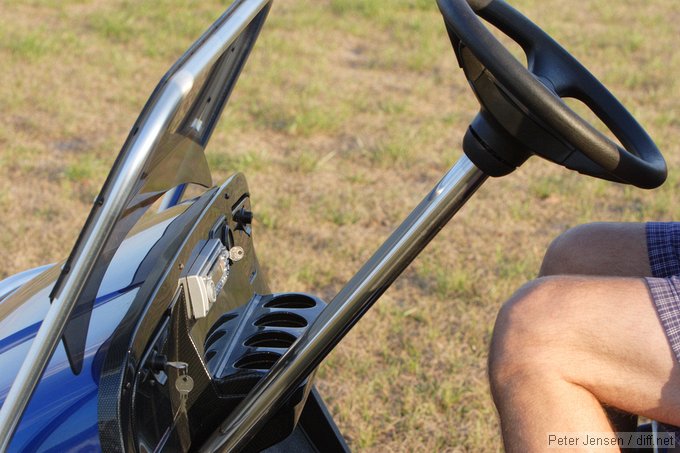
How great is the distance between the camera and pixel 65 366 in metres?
1.19

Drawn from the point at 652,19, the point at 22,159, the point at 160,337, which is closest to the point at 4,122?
the point at 22,159

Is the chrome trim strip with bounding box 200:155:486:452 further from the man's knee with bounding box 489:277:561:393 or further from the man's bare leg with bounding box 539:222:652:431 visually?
the man's bare leg with bounding box 539:222:652:431

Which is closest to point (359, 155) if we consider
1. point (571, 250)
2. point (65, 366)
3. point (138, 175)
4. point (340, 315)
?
point (571, 250)

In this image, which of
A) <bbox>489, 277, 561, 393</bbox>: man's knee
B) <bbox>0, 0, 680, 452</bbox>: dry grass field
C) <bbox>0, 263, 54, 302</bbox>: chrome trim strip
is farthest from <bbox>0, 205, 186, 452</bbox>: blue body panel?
<bbox>0, 0, 680, 452</bbox>: dry grass field

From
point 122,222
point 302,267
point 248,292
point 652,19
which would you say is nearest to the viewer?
point 122,222

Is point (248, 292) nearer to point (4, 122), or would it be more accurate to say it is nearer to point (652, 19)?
point (4, 122)

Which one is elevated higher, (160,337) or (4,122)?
(160,337)

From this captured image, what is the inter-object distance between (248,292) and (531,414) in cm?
58

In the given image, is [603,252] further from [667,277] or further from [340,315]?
[340,315]

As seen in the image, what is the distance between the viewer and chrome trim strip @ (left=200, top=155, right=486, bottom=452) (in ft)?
4.29

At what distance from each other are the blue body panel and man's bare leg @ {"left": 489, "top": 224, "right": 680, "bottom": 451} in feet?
1.87

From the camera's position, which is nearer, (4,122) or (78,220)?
(78,220)

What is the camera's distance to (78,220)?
11.5 feet

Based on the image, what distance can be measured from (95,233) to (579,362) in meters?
0.72
